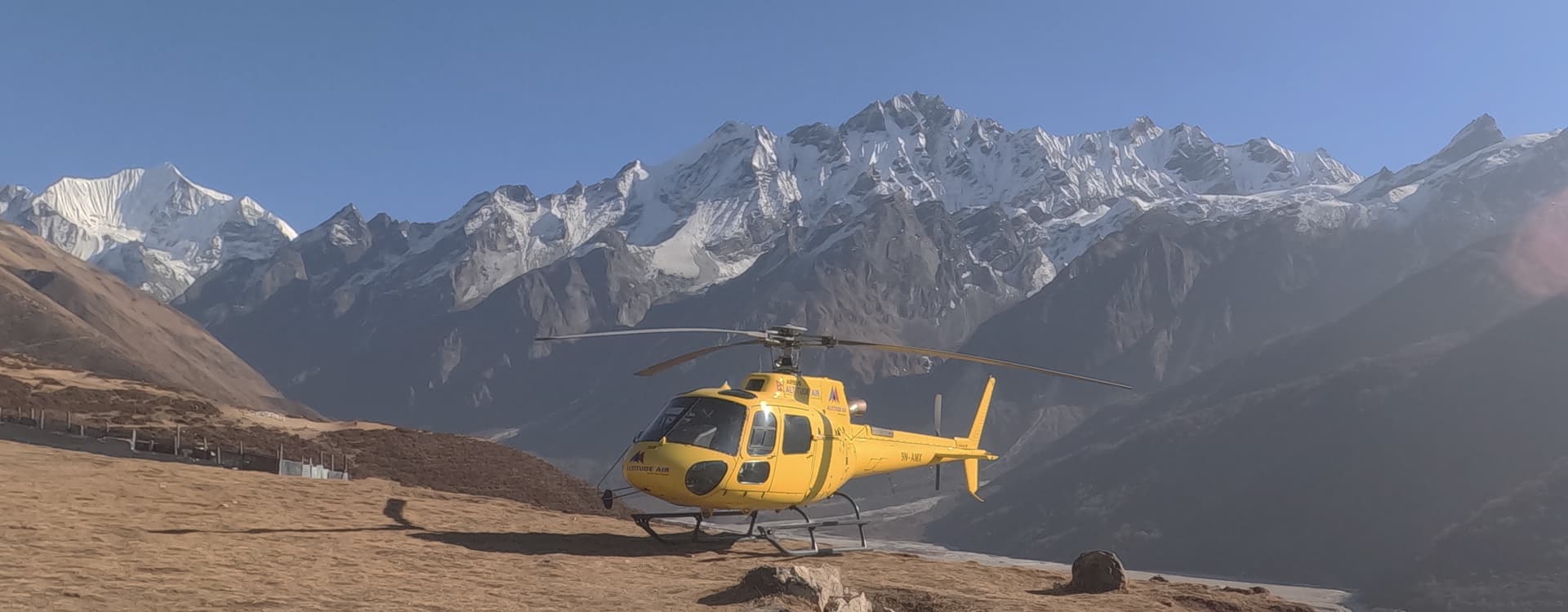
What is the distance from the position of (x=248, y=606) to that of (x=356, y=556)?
4.22m

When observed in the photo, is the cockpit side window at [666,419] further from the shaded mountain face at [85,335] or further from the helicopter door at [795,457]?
the shaded mountain face at [85,335]

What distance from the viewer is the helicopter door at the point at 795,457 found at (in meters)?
20.2

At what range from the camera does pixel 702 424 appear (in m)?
19.3

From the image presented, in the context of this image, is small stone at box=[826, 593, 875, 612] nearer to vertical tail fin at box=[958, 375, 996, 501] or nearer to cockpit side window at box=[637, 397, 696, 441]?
cockpit side window at box=[637, 397, 696, 441]

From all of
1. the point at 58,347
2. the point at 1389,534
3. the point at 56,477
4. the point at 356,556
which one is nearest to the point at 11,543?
the point at 356,556

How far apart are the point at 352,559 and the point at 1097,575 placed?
12.5 metres

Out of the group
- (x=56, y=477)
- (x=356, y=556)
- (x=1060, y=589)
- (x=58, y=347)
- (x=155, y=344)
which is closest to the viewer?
(x=356, y=556)

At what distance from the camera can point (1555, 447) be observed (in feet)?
575

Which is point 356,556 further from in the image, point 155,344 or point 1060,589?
point 155,344

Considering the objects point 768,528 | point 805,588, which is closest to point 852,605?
point 805,588

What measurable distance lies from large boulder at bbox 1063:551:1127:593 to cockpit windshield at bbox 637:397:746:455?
6494 mm

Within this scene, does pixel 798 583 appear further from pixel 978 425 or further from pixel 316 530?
pixel 978 425

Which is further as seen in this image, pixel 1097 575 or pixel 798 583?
pixel 1097 575

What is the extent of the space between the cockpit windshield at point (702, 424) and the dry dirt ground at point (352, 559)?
2098 mm
